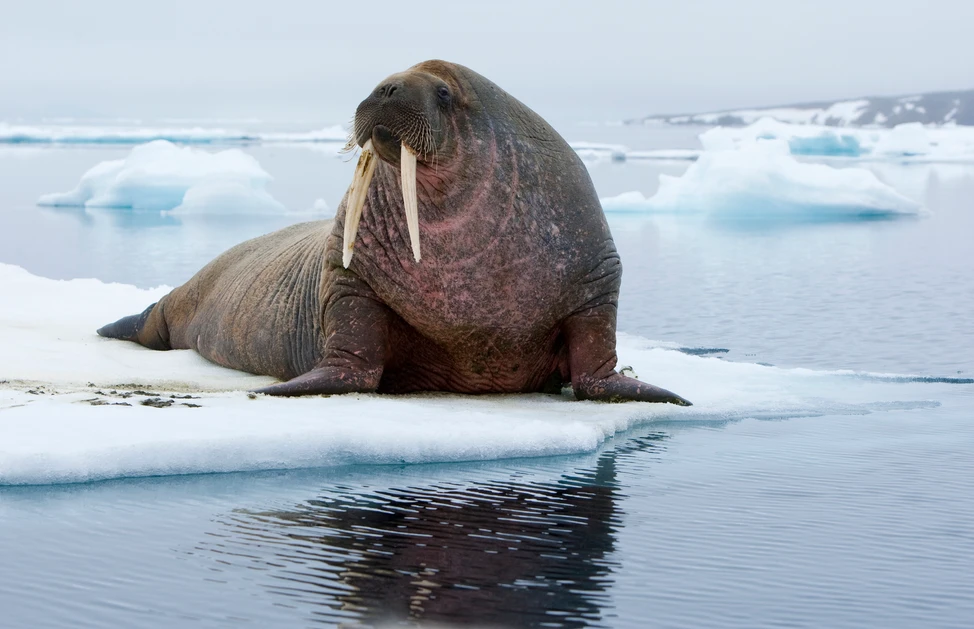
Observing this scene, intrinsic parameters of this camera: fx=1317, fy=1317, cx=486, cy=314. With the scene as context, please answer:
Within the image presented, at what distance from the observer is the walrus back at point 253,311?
6.61 m

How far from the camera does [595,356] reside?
591 centimetres

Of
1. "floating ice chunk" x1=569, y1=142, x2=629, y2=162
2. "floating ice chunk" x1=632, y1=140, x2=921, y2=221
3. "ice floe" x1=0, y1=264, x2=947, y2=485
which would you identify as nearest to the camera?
"ice floe" x1=0, y1=264, x2=947, y2=485

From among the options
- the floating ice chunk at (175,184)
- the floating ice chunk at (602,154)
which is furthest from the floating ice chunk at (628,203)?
the floating ice chunk at (602,154)

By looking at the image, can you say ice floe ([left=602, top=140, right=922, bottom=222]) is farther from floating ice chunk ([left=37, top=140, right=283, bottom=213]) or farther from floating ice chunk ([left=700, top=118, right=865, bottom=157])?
floating ice chunk ([left=700, top=118, right=865, bottom=157])

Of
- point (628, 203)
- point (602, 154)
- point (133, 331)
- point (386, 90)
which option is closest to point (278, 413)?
point (386, 90)

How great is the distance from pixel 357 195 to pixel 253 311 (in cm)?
164

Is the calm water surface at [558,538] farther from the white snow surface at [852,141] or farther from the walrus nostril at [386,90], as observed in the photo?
the white snow surface at [852,141]

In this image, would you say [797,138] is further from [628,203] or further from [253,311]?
[253,311]

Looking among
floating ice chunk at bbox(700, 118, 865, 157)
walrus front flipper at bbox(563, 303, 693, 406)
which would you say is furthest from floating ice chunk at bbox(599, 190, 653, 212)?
walrus front flipper at bbox(563, 303, 693, 406)

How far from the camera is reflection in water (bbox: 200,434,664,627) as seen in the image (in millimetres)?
3059

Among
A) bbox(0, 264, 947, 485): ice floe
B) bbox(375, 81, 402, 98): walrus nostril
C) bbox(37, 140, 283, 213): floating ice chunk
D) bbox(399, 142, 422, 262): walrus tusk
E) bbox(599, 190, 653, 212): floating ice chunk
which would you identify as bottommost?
bbox(0, 264, 947, 485): ice floe

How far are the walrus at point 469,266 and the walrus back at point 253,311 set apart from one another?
38 centimetres

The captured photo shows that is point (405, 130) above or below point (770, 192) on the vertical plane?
below

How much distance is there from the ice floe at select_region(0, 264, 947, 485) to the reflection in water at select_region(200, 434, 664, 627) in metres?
0.38
